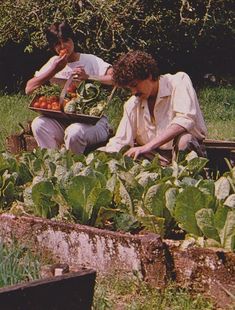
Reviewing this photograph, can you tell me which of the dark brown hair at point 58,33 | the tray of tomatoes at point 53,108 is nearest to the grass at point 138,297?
the tray of tomatoes at point 53,108

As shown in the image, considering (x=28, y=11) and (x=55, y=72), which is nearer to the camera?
(x=55, y=72)

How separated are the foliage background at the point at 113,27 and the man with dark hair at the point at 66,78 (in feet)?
15.2

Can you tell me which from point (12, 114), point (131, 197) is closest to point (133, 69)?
point (131, 197)

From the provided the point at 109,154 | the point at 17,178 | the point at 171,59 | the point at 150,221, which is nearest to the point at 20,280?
the point at 150,221

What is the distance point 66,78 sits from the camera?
8297mm

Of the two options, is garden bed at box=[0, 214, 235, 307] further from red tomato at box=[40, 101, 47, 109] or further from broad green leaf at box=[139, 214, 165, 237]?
red tomato at box=[40, 101, 47, 109]

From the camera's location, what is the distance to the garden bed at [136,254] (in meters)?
4.39

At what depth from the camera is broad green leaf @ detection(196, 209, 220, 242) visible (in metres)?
4.69

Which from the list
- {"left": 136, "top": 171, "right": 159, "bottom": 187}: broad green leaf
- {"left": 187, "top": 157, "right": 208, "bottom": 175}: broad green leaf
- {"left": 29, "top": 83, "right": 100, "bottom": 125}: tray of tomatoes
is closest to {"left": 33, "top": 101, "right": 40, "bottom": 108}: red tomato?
{"left": 29, "top": 83, "right": 100, "bottom": 125}: tray of tomatoes

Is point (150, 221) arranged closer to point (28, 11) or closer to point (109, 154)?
point (109, 154)

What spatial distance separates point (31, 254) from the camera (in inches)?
188

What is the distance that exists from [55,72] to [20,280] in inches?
163

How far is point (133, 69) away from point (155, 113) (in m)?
0.47

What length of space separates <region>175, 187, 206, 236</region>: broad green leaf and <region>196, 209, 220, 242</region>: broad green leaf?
103mm
